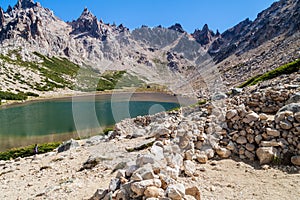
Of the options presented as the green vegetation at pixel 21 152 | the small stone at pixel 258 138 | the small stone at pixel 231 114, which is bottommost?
the green vegetation at pixel 21 152

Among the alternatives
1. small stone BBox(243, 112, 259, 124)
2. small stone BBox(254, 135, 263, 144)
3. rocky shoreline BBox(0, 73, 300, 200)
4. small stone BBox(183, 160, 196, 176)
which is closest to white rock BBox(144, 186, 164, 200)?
rocky shoreline BBox(0, 73, 300, 200)

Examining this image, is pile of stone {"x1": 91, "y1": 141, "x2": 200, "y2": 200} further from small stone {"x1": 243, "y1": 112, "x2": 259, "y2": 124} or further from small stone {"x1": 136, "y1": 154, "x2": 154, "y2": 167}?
small stone {"x1": 243, "y1": 112, "x2": 259, "y2": 124}

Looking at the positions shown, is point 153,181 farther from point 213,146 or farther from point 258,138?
point 258,138

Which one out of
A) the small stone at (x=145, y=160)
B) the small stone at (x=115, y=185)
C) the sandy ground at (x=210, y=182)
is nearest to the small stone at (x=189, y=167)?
the sandy ground at (x=210, y=182)

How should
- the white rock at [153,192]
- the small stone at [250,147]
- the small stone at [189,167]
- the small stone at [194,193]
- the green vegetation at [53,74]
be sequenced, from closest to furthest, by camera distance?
the white rock at [153,192]
the small stone at [194,193]
the small stone at [189,167]
the small stone at [250,147]
the green vegetation at [53,74]

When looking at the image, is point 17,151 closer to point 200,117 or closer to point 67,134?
point 67,134

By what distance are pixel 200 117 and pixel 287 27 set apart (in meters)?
98.0

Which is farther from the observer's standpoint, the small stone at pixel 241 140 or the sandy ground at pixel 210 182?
the small stone at pixel 241 140

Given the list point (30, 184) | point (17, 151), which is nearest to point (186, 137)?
point (30, 184)

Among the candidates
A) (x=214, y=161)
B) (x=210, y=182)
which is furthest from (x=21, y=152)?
(x=210, y=182)

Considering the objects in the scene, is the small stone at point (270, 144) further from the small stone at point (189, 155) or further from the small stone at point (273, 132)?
the small stone at point (189, 155)

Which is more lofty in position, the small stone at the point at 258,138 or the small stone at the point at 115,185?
the small stone at the point at 258,138

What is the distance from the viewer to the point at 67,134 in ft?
111

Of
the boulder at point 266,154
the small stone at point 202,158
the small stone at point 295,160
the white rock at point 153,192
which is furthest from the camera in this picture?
Result: the small stone at point 202,158
